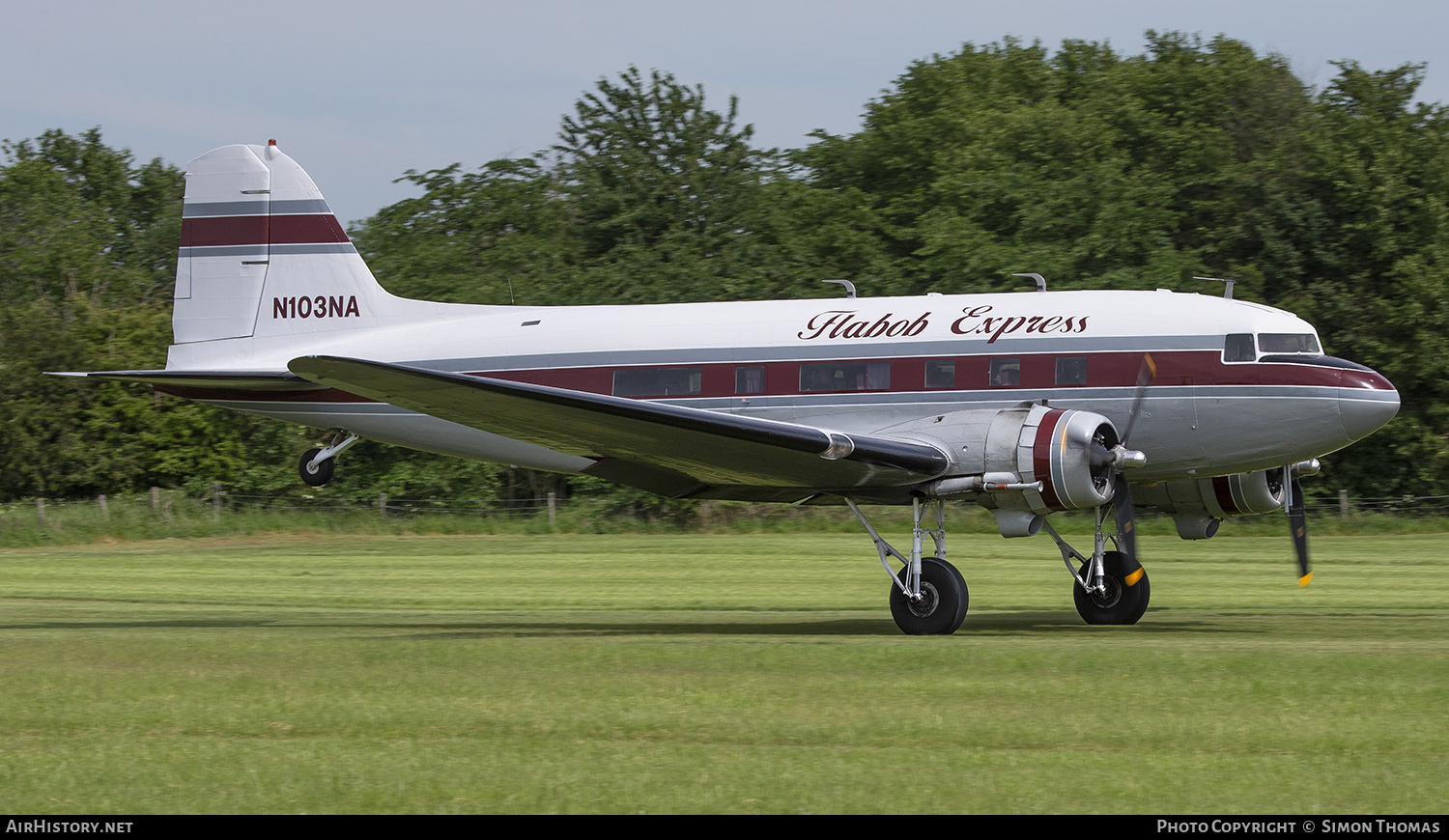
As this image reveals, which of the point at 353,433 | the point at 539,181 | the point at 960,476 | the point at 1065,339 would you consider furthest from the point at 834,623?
the point at 539,181

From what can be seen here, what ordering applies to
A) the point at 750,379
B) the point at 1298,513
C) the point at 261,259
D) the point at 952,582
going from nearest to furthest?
the point at 952,582 < the point at 750,379 < the point at 1298,513 < the point at 261,259

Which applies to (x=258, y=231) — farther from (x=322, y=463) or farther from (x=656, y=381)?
(x=656, y=381)

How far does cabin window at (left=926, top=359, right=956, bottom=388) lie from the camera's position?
15.9 metres

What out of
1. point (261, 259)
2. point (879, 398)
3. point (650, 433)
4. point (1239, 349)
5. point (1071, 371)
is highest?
point (261, 259)

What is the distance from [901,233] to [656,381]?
27.4m

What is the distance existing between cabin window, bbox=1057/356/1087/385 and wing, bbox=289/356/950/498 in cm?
183

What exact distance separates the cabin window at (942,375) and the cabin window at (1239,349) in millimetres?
2875

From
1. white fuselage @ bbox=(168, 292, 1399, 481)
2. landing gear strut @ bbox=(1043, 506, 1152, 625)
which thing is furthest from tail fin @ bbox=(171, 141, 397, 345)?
landing gear strut @ bbox=(1043, 506, 1152, 625)

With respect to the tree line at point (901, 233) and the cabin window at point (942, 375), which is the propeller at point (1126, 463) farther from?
the tree line at point (901, 233)

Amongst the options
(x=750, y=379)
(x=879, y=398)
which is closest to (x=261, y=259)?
(x=750, y=379)

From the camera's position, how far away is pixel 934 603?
14.7m

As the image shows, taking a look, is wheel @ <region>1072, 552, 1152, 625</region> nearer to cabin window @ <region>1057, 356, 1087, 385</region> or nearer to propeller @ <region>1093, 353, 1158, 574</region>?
propeller @ <region>1093, 353, 1158, 574</region>

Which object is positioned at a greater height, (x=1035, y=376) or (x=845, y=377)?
(x=1035, y=376)

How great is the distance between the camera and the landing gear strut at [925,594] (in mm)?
14586
